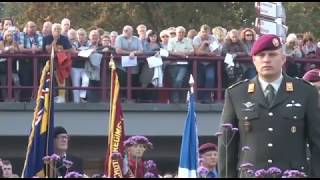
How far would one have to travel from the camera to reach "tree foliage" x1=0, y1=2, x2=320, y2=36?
107 feet

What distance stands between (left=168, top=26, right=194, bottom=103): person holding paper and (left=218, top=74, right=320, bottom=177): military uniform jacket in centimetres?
930

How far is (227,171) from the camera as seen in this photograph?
696 cm

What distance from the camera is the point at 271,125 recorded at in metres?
7.04

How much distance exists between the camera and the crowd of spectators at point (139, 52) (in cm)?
1638

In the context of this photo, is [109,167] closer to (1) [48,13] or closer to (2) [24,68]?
(2) [24,68]

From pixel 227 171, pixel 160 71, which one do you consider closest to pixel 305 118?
pixel 227 171

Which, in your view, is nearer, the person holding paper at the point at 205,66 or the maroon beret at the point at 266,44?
the maroon beret at the point at 266,44

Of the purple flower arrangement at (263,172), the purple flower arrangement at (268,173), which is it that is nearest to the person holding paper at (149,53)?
the purple flower arrangement at (263,172)

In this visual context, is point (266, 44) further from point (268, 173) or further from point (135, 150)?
point (135, 150)

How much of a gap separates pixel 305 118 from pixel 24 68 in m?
10.3

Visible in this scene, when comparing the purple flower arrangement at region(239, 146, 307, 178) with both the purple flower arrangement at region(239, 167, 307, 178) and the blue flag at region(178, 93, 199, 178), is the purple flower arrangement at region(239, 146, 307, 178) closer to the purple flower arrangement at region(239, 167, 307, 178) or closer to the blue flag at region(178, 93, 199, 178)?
the purple flower arrangement at region(239, 167, 307, 178)

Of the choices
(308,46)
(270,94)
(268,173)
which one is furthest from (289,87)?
(308,46)

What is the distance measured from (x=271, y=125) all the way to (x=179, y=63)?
1022 cm

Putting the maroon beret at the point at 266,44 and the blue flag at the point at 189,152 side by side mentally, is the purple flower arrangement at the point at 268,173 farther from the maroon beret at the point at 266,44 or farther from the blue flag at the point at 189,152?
the blue flag at the point at 189,152
